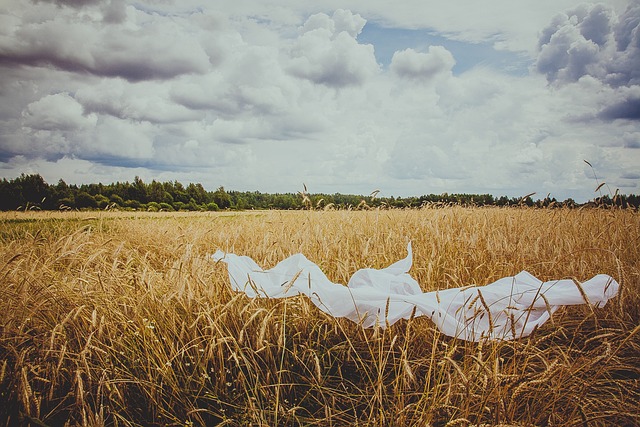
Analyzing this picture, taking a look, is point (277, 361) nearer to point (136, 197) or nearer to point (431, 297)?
point (431, 297)

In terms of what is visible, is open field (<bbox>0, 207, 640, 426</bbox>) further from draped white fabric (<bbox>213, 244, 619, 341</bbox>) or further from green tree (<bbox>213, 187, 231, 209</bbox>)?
green tree (<bbox>213, 187, 231, 209</bbox>)

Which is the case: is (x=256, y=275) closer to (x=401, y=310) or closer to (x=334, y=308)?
(x=334, y=308)

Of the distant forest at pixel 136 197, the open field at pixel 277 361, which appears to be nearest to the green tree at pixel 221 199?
the distant forest at pixel 136 197

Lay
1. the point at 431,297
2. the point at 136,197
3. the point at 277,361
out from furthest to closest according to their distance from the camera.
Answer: the point at 136,197, the point at 431,297, the point at 277,361

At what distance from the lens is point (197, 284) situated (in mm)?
2783

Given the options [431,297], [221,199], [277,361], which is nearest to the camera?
[277,361]

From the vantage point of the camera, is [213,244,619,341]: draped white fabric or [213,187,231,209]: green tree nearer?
[213,244,619,341]: draped white fabric

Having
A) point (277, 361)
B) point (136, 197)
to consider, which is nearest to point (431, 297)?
point (277, 361)

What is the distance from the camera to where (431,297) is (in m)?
2.51

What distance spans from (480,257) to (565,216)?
4.06 metres

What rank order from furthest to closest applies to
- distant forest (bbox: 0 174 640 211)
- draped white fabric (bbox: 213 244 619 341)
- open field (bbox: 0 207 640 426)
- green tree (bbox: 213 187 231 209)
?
green tree (bbox: 213 187 231 209) → distant forest (bbox: 0 174 640 211) → draped white fabric (bbox: 213 244 619 341) → open field (bbox: 0 207 640 426)

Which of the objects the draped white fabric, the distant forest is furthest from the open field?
the distant forest

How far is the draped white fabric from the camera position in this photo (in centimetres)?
226

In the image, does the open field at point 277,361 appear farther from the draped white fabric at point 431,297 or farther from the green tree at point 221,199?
the green tree at point 221,199
